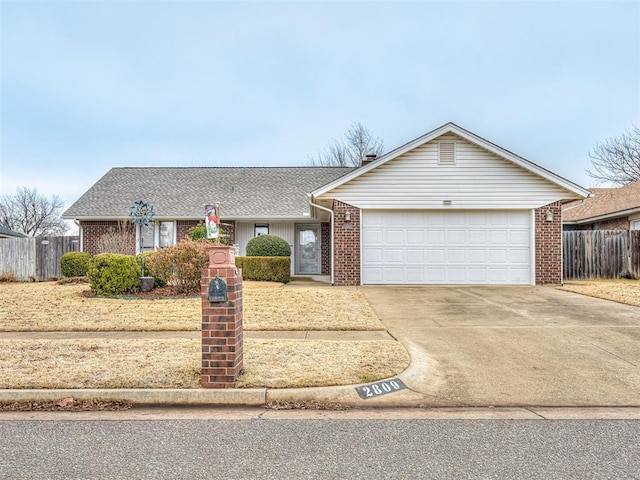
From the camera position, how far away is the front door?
779 inches

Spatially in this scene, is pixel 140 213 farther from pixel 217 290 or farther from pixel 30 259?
pixel 217 290

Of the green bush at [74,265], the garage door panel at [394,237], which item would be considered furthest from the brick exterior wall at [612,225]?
the green bush at [74,265]

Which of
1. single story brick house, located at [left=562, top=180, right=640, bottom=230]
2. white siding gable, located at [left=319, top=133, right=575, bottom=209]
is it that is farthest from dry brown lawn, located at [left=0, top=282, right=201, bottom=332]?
single story brick house, located at [left=562, top=180, right=640, bottom=230]

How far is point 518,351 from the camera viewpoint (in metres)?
6.60

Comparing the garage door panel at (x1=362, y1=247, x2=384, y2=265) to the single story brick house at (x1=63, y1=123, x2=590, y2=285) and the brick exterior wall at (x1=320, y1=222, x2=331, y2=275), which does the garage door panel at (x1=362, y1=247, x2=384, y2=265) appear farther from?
the brick exterior wall at (x1=320, y1=222, x2=331, y2=275)

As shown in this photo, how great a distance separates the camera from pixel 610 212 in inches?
844

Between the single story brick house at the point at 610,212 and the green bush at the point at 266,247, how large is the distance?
11.2m

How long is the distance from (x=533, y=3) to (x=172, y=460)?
16449mm

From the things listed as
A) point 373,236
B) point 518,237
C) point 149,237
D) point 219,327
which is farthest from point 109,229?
point 219,327

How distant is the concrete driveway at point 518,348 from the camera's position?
199 inches

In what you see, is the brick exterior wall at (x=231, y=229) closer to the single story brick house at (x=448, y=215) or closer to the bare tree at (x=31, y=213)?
the single story brick house at (x=448, y=215)

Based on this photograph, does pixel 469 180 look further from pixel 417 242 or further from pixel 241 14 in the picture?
pixel 241 14

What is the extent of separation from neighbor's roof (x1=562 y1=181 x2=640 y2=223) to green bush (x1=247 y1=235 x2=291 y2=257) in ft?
39.9

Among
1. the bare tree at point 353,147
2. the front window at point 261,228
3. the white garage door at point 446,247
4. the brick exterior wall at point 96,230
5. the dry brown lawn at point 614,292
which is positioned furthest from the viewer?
the bare tree at point 353,147
